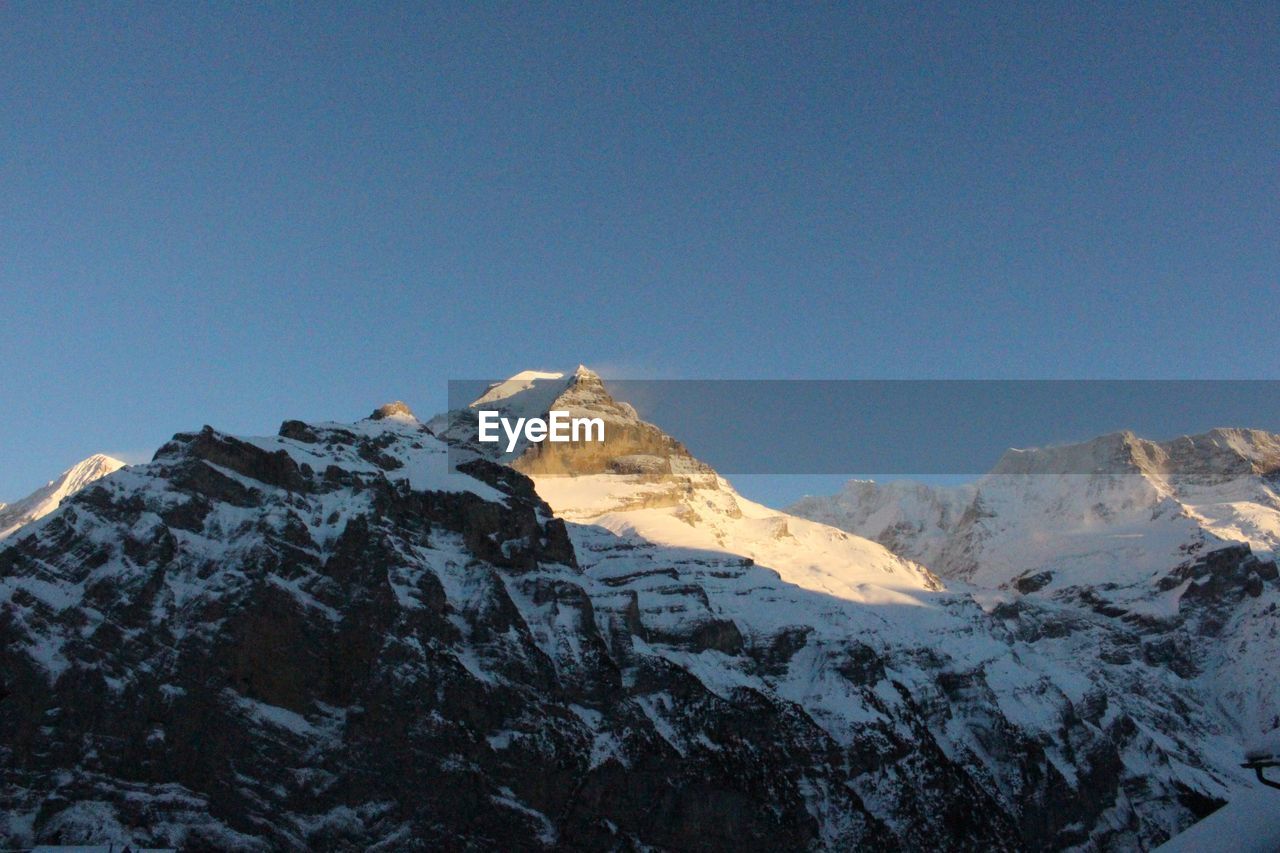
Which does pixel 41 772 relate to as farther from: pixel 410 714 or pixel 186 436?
pixel 186 436

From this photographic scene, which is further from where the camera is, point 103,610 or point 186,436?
point 186,436

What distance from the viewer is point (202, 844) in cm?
10050

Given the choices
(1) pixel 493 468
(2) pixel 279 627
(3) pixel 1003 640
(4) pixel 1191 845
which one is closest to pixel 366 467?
(1) pixel 493 468

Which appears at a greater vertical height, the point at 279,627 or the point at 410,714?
the point at 279,627

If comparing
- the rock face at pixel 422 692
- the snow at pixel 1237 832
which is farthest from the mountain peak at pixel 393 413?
the snow at pixel 1237 832

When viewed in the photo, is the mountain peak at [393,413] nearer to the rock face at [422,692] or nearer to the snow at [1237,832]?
the rock face at [422,692]

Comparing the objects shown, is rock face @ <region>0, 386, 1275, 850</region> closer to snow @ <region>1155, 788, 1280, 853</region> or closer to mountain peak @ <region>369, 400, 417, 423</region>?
mountain peak @ <region>369, 400, 417, 423</region>

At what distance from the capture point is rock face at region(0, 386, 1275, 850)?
344 feet

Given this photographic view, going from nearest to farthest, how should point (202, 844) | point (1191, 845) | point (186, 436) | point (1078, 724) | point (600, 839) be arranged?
1. point (1191, 845)
2. point (202, 844)
3. point (600, 839)
4. point (186, 436)
5. point (1078, 724)

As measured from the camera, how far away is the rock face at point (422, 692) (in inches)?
4131

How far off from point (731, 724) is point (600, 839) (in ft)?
77.1

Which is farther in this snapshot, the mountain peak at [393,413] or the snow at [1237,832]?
the mountain peak at [393,413]

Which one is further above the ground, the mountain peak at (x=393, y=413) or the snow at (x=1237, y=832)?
the mountain peak at (x=393, y=413)

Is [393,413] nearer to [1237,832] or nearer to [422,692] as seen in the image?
[422,692]
